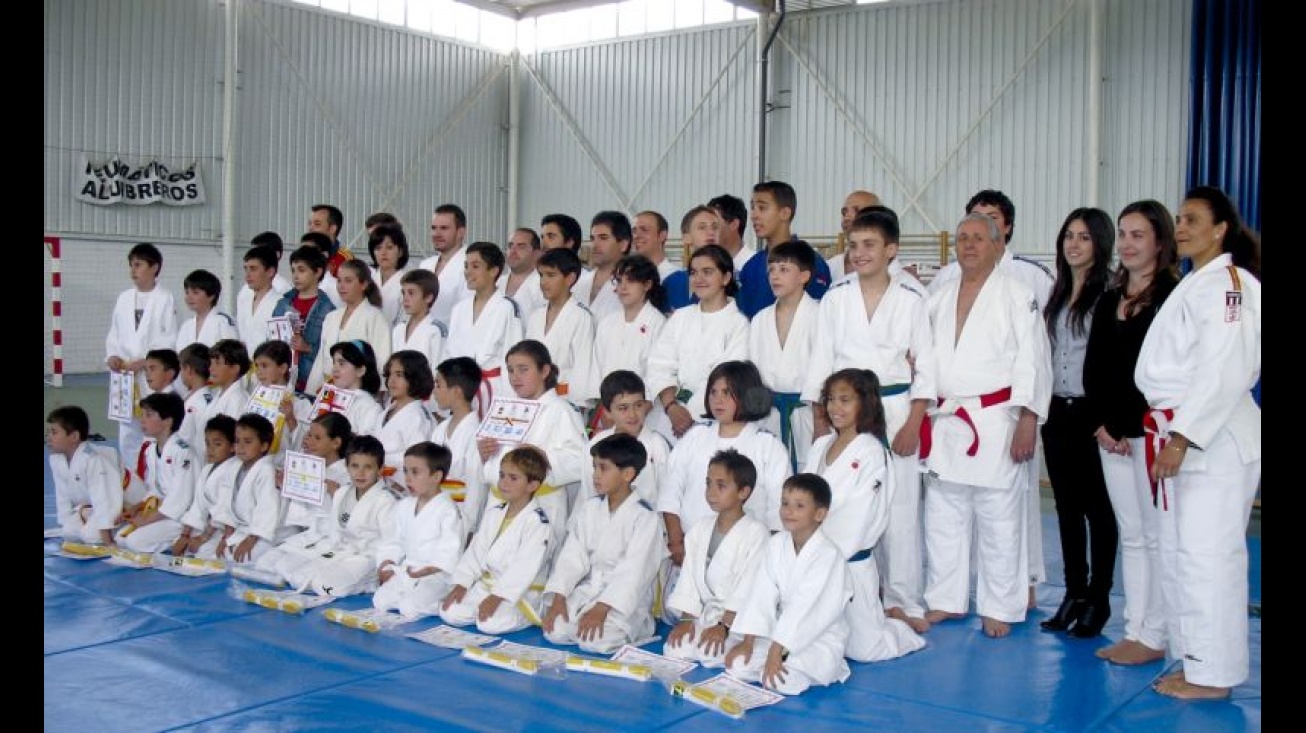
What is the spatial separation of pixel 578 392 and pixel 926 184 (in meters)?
11.3

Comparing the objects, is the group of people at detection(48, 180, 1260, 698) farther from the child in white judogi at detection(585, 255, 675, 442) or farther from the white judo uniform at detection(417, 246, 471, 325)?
the white judo uniform at detection(417, 246, 471, 325)

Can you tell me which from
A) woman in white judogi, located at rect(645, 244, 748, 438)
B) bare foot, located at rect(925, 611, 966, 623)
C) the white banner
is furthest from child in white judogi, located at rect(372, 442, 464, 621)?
the white banner

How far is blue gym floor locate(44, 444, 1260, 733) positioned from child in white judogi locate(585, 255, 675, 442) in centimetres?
162

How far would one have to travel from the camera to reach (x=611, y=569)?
5.39 m

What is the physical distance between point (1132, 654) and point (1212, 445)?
1.09 m

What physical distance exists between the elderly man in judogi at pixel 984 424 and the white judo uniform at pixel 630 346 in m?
1.56

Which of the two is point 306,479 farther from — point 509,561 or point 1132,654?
point 1132,654

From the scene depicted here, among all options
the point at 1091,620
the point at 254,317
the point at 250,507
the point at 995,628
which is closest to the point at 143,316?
the point at 254,317

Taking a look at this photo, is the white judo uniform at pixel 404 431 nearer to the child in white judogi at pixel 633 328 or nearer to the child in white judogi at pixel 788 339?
the child in white judogi at pixel 633 328

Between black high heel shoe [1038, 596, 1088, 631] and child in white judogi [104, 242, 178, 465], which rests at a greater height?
child in white judogi [104, 242, 178, 465]

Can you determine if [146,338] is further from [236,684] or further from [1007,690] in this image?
[1007,690]

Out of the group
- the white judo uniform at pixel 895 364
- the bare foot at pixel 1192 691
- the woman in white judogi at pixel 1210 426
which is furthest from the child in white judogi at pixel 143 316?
the bare foot at pixel 1192 691

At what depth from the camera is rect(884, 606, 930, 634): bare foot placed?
5367mm

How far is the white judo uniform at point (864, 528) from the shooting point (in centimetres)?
490
